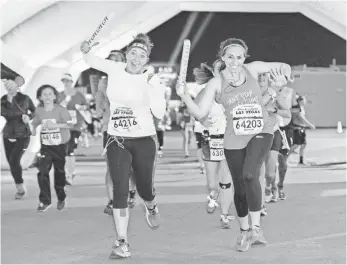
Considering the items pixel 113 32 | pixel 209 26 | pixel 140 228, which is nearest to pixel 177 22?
pixel 209 26

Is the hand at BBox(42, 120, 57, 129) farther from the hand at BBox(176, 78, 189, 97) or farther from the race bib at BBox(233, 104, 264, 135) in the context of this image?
the hand at BBox(176, 78, 189, 97)

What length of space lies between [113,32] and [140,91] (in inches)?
480

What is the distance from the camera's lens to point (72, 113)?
13.4m

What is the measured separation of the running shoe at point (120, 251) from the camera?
6.46 meters

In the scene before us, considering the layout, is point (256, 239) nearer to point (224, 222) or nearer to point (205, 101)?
point (205, 101)

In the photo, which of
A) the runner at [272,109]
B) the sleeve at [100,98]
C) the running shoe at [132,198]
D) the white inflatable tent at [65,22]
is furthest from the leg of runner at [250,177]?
the white inflatable tent at [65,22]

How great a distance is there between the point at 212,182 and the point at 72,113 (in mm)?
4732

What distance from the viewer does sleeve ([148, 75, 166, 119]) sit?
666 centimetres

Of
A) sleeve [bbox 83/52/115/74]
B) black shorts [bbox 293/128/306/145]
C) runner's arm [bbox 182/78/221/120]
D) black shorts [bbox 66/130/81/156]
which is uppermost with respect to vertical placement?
sleeve [bbox 83/52/115/74]

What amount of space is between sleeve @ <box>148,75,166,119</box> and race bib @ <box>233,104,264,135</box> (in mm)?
625

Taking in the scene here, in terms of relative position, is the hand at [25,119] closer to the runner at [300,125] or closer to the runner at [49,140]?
the runner at [49,140]

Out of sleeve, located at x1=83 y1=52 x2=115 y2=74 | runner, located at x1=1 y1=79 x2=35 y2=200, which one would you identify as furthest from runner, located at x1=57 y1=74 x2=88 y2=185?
sleeve, located at x1=83 y1=52 x2=115 y2=74

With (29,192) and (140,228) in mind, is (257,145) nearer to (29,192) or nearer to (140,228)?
(140,228)

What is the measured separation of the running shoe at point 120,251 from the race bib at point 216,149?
237cm
